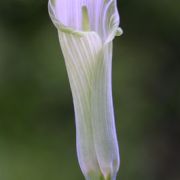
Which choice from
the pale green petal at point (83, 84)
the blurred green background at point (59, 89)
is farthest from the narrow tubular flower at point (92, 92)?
the blurred green background at point (59, 89)

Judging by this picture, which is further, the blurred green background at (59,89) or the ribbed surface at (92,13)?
the blurred green background at (59,89)

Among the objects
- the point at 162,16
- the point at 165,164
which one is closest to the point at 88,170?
the point at 162,16

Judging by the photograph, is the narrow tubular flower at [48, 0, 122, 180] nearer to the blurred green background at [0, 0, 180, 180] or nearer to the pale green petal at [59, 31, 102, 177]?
the pale green petal at [59, 31, 102, 177]

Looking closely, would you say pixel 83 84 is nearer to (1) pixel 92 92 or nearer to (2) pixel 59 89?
(1) pixel 92 92

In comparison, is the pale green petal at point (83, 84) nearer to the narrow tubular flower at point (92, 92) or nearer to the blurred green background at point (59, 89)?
the narrow tubular flower at point (92, 92)

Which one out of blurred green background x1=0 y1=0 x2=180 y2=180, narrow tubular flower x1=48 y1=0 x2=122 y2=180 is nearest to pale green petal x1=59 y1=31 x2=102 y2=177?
narrow tubular flower x1=48 y1=0 x2=122 y2=180

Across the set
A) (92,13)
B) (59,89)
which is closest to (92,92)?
(92,13)
